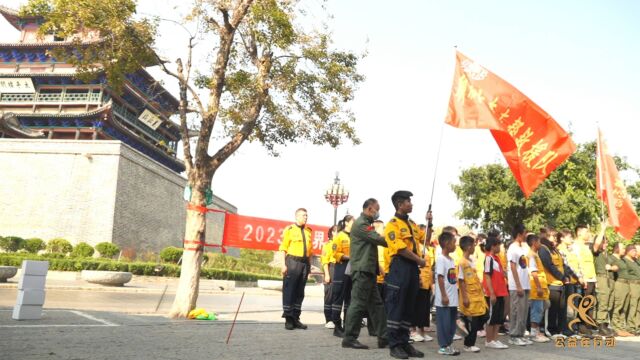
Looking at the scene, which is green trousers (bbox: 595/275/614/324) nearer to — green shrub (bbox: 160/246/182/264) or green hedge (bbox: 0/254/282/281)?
green hedge (bbox: 0/254/282/281)

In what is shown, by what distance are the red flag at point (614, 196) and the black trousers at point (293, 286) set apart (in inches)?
232

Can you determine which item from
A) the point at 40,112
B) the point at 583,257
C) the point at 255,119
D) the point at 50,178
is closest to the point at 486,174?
the point at 583,257

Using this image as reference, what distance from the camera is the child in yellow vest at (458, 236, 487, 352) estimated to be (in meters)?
6.30

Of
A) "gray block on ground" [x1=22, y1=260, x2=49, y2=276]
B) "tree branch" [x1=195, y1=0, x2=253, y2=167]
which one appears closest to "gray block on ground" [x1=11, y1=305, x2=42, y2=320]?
"gray block on ground" [x1=22, y1=260, x2=49, y2=276]

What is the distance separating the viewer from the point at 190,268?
8969mm

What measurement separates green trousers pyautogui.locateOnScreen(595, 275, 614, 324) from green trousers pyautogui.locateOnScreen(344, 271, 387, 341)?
5.55m

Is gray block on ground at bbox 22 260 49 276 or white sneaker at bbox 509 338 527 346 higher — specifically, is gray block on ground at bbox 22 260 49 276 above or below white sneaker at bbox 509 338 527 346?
above

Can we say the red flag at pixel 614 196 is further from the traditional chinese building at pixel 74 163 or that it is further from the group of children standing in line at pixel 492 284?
the traditional chinese building at pixel 74 163

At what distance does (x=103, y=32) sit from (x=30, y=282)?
14.7ft

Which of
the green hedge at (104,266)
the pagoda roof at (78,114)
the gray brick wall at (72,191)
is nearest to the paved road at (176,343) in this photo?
the green hedge at (104,266)

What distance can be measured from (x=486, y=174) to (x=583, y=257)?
19.6 m

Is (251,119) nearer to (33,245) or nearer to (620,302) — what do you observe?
(620,302)

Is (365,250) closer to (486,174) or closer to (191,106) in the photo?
(191,106)

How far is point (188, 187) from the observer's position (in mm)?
9180
